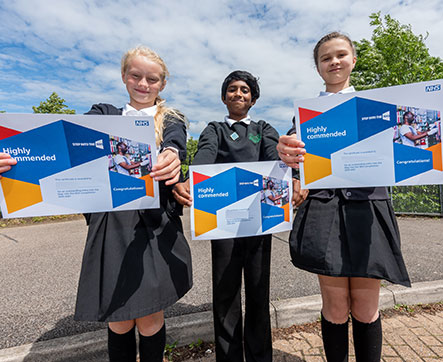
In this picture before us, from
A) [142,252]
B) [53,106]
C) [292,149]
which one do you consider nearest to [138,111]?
[142,252]

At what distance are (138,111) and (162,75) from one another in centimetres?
29

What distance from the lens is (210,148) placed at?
1.89 m

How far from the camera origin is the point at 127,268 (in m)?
1.41

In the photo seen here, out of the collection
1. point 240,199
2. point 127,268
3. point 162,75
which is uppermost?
point 162,75

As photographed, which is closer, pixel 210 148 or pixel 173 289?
pixel 173 289

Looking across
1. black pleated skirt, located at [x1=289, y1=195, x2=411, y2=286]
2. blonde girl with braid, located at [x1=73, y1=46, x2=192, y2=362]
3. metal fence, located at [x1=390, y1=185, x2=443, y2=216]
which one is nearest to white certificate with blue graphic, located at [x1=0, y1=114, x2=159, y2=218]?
blonde girl with braid, located at [x1=73, y1=46, x2=192, y2=362]

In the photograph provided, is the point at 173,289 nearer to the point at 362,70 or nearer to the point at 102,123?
the point at 102,123

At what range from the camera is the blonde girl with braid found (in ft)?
4.57

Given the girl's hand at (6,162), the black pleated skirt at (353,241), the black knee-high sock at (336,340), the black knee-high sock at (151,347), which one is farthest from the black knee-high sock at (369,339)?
the girl's hand at (6,162)

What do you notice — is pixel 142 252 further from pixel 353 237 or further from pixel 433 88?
pixel 433 88

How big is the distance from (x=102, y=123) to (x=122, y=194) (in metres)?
0.37

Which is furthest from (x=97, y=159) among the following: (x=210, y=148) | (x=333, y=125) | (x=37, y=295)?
(x=37, y=295)

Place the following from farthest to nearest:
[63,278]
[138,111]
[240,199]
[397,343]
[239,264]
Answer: [63,278] → [397,343] → [239,264] → [240,199] → [138,111]

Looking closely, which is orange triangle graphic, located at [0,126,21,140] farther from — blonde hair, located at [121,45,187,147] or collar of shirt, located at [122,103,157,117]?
blonde hair, located at [121,45,187,147]
